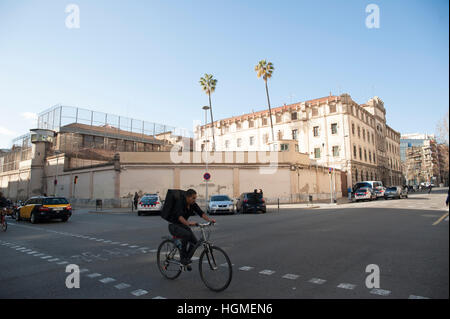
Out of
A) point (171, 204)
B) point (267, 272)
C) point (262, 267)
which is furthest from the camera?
point (262, 267)

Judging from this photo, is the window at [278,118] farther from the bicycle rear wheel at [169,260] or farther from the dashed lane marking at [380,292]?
the dashed lane marking at [380,292]

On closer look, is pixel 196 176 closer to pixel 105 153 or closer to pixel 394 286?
pixel 105 153

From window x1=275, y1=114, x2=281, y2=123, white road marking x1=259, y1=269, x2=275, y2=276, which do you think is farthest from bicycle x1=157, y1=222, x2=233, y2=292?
window x1=275, y1=114, x2=281, y2=123

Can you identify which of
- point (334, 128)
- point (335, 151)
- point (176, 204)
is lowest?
point (176, 204)

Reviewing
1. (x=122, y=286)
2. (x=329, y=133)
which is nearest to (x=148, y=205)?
(x=122, y=286)

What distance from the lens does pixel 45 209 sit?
15914mm

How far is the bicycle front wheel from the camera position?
174 inches

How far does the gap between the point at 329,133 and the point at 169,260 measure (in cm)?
5034

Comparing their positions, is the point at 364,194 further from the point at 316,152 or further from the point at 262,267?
the point at 262,267

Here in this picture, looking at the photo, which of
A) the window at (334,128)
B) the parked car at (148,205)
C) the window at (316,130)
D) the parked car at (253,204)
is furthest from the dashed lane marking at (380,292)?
the window at (316,130)

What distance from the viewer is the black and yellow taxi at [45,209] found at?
52.0 ft

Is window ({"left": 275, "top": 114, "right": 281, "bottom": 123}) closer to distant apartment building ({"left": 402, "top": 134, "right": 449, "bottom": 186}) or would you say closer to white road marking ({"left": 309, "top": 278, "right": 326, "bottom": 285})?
white road marking ({"left": 309, "top": 278, "right": 326, "bottom": 285})

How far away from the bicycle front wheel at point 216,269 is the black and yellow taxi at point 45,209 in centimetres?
1493
